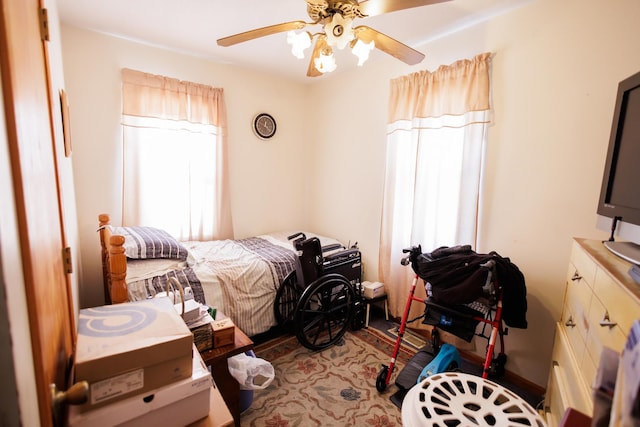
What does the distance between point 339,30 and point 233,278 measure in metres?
1.77

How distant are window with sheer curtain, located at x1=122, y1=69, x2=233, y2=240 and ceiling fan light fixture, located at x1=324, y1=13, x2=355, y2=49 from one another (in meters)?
1.83

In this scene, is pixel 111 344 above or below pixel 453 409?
above

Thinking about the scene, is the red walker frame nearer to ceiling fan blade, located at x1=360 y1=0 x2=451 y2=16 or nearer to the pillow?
ceiling fan blade, located at x1=360 y1=0 x2=451 y2=16

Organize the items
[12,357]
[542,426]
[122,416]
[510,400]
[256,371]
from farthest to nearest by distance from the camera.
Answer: [256,371] < [510,400] < [542,426] < [122,416] < [12,357]

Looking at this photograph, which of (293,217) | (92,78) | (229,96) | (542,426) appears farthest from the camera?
(293,217)

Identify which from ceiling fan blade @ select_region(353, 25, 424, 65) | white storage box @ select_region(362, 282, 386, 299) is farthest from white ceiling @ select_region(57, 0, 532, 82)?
white storage box @ select_region(362, 282, 386, 299)

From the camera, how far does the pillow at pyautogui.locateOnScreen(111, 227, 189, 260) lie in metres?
2.03

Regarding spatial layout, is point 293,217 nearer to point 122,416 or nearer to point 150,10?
point 150,10

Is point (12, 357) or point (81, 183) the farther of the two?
point (81, 183)

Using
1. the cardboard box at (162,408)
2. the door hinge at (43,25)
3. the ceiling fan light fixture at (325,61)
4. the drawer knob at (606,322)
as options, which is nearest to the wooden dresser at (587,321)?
the drawer knob at (606,322)

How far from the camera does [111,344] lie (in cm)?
82

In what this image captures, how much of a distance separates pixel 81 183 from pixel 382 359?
282 centimetres

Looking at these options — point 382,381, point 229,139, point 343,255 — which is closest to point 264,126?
point 229,139

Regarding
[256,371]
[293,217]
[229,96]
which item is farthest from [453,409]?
[229,96]
